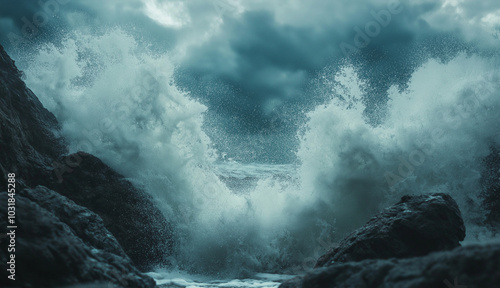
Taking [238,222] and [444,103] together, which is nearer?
[238,222]

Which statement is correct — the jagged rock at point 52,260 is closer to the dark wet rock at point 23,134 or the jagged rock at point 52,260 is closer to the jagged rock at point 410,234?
the dark wet rock at point 23,134

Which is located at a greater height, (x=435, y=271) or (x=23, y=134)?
(x=23, y=134)

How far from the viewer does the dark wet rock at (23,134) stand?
6.23 metres

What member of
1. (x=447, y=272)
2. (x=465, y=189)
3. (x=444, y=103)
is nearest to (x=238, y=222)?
(x=465, y=189)

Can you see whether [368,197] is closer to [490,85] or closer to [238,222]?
[238,222]

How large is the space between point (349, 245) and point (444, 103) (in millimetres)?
7079

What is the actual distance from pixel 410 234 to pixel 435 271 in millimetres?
2624

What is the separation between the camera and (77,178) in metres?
7.27

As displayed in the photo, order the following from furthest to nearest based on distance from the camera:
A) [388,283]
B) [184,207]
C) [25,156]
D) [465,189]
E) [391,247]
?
[184,207]
[465,189]
[25,156]
[391,247]
[388,283]

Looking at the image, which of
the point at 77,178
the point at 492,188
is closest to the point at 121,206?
the point at 77,178

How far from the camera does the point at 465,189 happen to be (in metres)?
7.89

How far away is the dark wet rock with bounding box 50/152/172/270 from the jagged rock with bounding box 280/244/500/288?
17.2 feet

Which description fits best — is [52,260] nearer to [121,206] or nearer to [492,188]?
[121,206]

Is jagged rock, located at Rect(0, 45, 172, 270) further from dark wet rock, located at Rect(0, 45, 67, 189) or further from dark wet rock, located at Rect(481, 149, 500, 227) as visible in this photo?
dark wet rock, located at Rect(481, 149, 500, 227)
